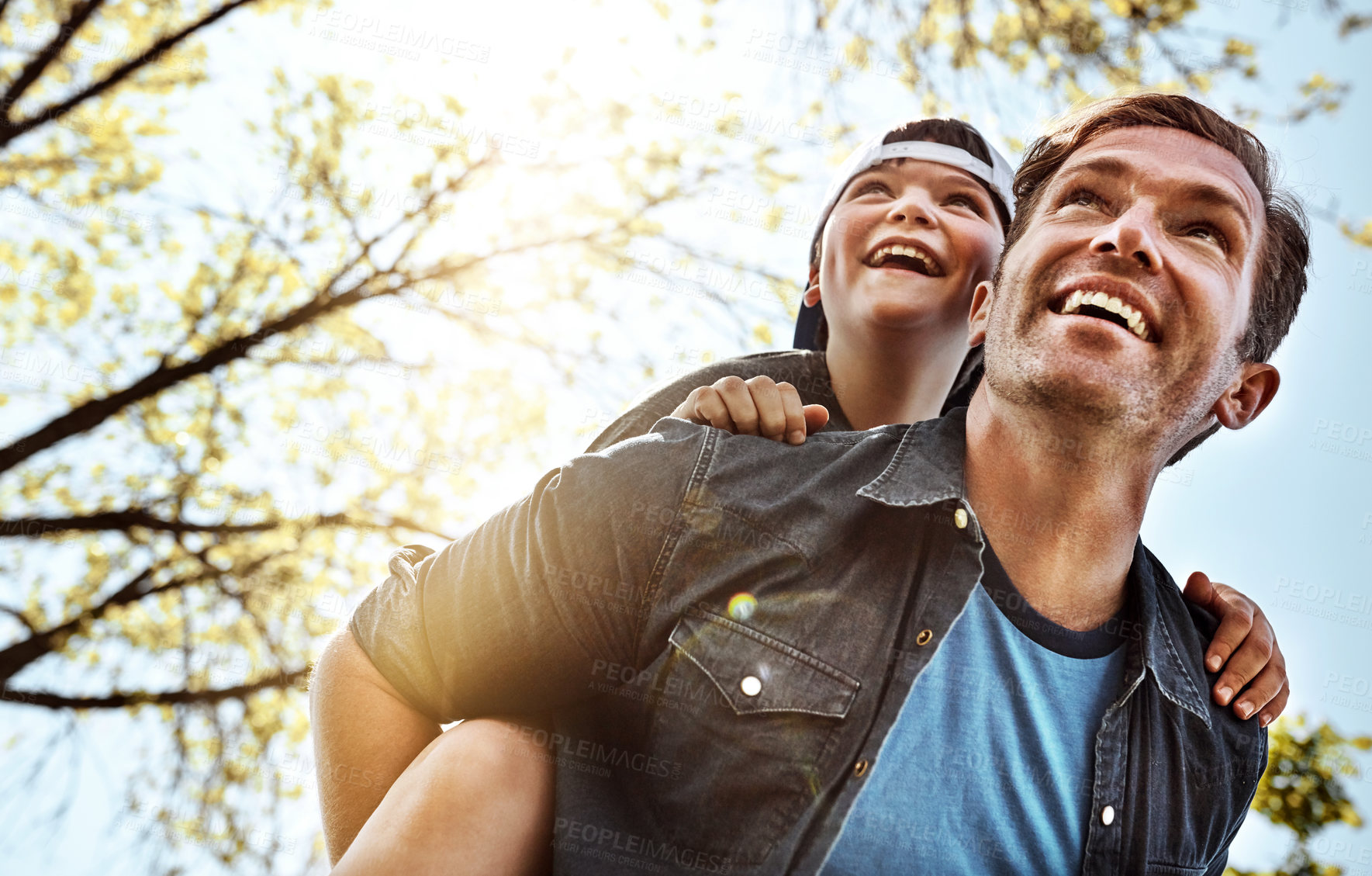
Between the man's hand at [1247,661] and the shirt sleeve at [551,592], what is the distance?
1235mm

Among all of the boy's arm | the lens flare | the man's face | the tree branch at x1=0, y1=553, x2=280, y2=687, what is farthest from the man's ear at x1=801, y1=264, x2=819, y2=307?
the tree branch at x1=0, y1=553, x2=280, y2=687

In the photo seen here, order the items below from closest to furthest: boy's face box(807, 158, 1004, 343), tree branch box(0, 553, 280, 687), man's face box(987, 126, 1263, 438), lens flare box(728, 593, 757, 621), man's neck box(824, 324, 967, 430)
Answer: lens flare box(728, 593, 757, 621) → man's face box(987, 126, 1263, 438) → boy's face box(807, 158, 1004, 343) → man's neck box(824, 324, 967, 430) → tree branch box(0, 553, 280, 687)

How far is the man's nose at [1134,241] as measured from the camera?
188 centimetres

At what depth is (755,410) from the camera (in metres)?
2.08

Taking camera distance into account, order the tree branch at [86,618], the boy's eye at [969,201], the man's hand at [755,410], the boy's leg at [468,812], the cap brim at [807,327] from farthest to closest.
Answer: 1. the tree branch at [86,618]
2. the cap brim at [807,327]
3. the boy's eye at [969,201]
4. the man's hand at [755,410]
5. the boy's leg at [468,812]

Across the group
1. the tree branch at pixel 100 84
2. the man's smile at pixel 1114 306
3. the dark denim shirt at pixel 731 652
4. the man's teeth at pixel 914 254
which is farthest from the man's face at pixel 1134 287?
the tree branch at pixel 100 84

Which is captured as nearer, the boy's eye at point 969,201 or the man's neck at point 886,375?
the man's neck at point 886,375

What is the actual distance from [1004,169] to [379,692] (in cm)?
233

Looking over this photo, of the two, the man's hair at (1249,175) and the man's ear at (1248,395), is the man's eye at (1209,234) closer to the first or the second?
the man's hair at (1249,175)

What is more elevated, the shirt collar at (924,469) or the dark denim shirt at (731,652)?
the shirt collar at (924,469)

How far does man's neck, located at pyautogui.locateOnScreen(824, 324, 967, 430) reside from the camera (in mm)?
2764

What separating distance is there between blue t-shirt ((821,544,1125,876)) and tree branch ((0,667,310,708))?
5544 millimetres

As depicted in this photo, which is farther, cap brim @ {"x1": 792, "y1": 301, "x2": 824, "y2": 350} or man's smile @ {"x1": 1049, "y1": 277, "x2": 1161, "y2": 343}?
cap brim @ {"x1": 792, "y1": 301, "x2": 824, "y2": 350}

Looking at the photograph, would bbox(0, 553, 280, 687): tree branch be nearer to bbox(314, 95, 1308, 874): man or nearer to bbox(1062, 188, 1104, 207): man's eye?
bbox(314, 95, 1308, 874): man
